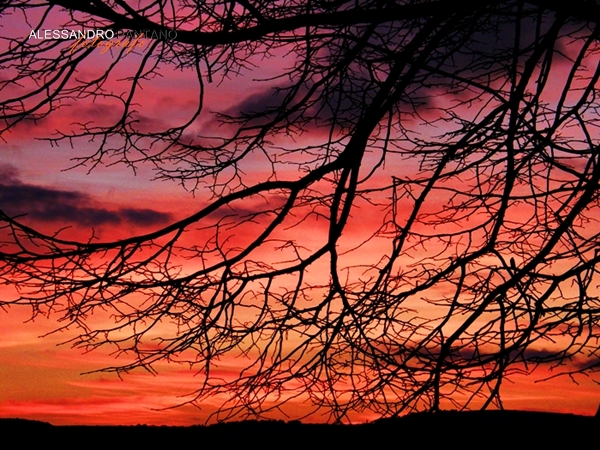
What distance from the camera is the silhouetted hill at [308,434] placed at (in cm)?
673

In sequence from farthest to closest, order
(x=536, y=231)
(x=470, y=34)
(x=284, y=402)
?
(x=470, y=34) → (x=536, y=231) → (x=284, y=402)

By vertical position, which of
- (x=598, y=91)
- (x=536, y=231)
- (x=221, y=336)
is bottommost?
(x=221, y=336)

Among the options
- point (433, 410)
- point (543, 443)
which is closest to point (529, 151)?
point (433, 410)

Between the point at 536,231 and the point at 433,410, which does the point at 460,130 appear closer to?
the point at 536,231

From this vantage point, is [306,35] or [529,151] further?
[306,35]

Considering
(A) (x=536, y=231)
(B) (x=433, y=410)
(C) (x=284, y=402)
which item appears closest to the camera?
(B) (x=433, y=410)

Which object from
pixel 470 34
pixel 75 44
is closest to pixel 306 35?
pixel 470 34

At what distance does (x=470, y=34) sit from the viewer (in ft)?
23.5

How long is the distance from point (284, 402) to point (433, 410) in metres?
1.19

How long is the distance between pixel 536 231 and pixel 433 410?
6.11 feet

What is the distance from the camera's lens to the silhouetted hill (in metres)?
6.73

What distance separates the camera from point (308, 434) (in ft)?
23.3

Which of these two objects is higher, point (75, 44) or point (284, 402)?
point (75, 44)

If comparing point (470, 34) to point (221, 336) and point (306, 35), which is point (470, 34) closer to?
point (306, 35)
